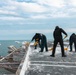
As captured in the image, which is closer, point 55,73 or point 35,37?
point 55,73

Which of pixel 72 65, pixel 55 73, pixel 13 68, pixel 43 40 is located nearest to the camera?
pixel 55 73

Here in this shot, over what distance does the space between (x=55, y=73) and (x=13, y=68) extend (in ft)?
51.9

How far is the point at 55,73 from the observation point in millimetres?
11820

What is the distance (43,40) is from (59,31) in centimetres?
448

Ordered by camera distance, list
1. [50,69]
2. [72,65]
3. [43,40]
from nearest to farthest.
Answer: [50,69] < [72,65] < [43,40]

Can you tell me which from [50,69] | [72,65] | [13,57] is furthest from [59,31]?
[13,57]

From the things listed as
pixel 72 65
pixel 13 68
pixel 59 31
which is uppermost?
pixel 59 31

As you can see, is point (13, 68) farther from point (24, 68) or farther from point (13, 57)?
point (24, 68)

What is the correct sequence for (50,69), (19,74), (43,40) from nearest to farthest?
(19,74)
(50,69)
(43,40)

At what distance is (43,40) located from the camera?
2139cm

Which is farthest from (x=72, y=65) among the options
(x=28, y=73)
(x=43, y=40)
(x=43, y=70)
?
(x=43, y=40)

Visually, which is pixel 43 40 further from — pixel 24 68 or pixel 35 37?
pixel 24 68

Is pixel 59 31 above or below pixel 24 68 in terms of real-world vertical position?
above

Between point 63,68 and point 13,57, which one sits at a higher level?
point 63,68
